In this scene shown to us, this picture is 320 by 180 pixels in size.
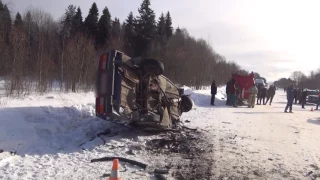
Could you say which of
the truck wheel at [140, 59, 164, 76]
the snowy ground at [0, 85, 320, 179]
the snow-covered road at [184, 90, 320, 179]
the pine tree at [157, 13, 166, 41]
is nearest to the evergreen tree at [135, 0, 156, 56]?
the pine tree at [157, 13, 166, 41]

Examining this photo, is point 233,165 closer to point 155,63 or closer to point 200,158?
point 200,158

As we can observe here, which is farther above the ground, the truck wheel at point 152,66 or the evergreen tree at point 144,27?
the evergreen tree at point 144,27

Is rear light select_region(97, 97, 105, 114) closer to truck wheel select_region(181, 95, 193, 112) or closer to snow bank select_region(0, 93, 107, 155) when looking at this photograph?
snow bank select_region(0, 93, 107, 155)

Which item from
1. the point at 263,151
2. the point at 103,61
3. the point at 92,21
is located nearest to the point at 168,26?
the point at 92,21

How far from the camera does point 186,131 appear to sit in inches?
377

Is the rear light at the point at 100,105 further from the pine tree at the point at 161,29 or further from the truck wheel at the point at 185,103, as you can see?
the pine tree at the point at 161,29

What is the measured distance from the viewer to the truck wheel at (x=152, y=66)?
7812 millimetres

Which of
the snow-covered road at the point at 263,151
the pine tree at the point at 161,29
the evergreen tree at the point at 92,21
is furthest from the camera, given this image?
the pine tree at the point at 161,29

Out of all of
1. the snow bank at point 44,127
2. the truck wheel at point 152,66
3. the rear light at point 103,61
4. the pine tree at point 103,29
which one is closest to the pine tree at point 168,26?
the pine tree at point 103,29

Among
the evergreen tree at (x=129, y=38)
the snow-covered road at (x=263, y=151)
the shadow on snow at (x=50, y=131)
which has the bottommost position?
the snow-covered road at (x=263, y=151)

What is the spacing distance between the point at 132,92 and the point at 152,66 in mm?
852

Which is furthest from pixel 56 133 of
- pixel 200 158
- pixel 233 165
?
pixel 233 165

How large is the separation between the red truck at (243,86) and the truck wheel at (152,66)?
13.9m

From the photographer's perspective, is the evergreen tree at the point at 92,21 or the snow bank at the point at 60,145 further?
the evergreen tree at the point at 92,21
